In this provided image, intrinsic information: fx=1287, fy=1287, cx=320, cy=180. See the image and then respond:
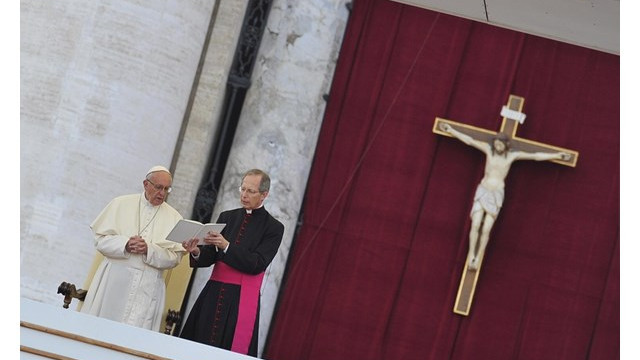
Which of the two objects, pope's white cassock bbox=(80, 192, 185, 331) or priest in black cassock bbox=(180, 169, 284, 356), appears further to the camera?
pope's white cassock bbox=(80, 192, 185, 331)

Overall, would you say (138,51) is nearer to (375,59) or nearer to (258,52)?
(258,52)

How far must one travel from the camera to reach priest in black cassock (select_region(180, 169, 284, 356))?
23.0 feet

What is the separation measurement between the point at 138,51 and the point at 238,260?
4.49 metres

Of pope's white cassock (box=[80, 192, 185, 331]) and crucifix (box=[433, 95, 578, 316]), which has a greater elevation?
crucifix (box=[433, 95, 578, 316])

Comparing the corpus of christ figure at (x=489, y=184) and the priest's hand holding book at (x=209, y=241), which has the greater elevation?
the corpus of christ figure at (x=489, y=184)

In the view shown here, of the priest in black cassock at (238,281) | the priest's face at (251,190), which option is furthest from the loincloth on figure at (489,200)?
the priest's face at (251,190)

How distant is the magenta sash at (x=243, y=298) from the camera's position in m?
7.15

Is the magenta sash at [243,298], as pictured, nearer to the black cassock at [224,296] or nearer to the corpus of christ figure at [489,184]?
the black cassock at [224,296]

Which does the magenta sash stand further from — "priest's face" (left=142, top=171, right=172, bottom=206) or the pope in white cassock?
"priest's face" (left=142, top=171, right=172, bottom=206)

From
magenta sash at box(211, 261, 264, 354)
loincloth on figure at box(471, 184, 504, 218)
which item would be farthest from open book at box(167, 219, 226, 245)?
loincloth on figure at box(471, 184, 504, 218)

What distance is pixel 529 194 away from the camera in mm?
11508

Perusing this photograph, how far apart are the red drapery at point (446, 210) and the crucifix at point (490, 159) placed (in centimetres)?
17

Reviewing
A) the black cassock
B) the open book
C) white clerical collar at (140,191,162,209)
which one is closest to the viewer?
the open book
